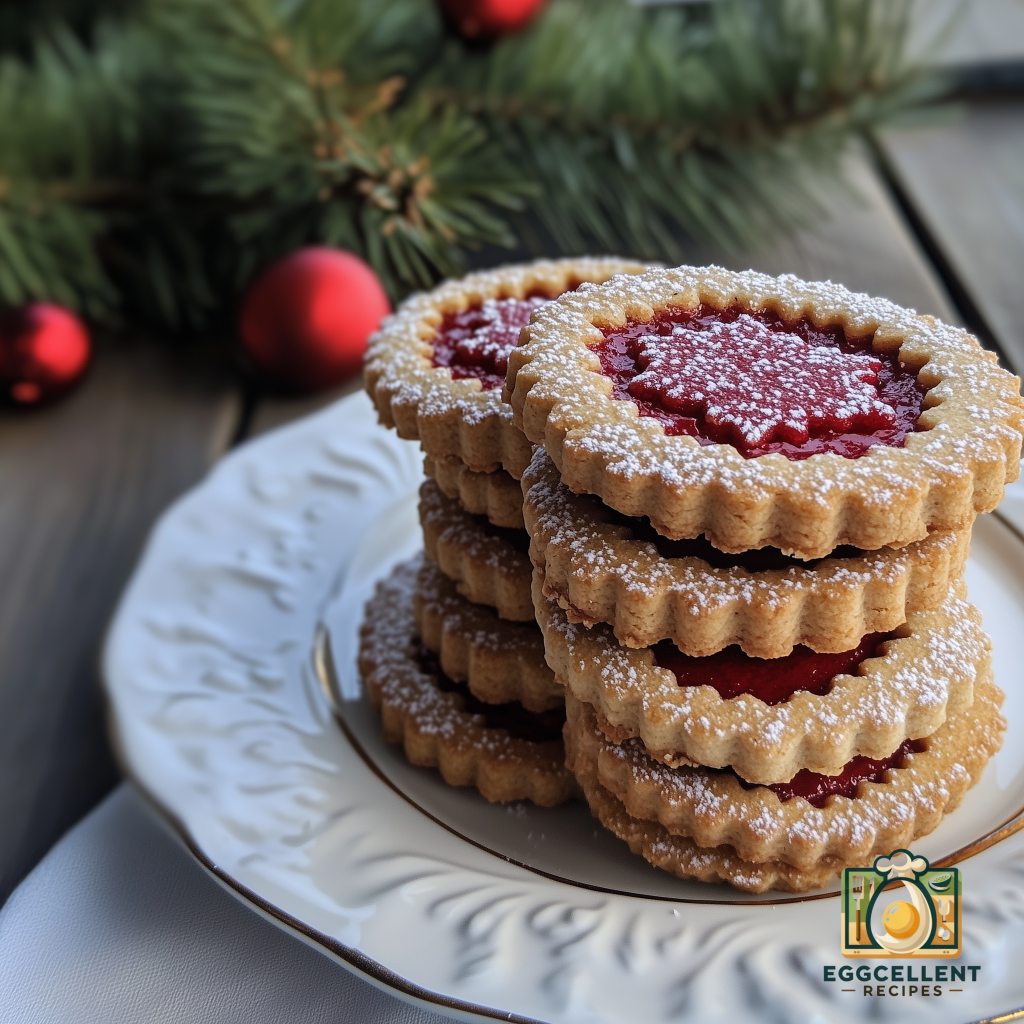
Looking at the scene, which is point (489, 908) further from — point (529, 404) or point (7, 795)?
point (7, 795)

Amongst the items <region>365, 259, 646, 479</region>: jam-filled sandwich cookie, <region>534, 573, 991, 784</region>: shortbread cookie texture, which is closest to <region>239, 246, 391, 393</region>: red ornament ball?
<region>365, 259, 646, 479</region>: jam-filled sandwich cookie

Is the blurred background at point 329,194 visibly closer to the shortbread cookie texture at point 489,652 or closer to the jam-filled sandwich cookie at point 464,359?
the jam-filled sandwich cookie at point 464,359

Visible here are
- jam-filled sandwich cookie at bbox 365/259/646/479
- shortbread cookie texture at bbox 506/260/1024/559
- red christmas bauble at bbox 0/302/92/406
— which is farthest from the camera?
red christmas bauble at bbox 0/302/92/406

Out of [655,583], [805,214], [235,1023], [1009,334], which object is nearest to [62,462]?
[235,1023]

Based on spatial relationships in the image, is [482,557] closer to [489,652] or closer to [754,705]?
[489,652]

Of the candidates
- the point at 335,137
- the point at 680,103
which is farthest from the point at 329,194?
the point at 680,103

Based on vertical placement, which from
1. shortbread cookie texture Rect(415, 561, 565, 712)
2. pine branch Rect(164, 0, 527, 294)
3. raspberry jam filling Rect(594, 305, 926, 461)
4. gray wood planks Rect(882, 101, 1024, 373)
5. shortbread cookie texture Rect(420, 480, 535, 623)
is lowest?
gray wood planks Rect(882, 101, 1024, 373)

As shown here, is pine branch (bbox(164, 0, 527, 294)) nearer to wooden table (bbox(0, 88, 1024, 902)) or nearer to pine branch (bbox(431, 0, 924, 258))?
pine branch (bbox(431, 0, 924, 258))
